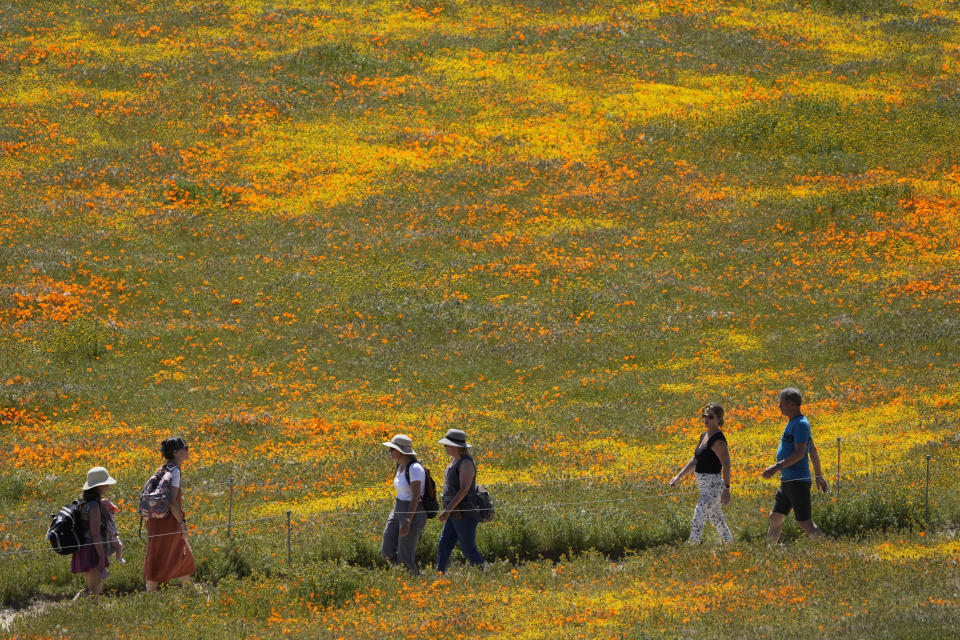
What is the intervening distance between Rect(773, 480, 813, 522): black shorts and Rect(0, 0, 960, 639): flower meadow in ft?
2.57

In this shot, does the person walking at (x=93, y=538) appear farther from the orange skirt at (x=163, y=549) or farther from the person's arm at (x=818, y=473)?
the person's arm at (x=818, y=473)

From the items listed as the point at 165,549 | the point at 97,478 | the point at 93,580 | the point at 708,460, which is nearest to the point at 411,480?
the point at 165,549

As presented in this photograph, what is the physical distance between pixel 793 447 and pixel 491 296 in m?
21.2

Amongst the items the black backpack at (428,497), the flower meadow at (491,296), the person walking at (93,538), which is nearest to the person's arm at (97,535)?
the person walking at (93,538)

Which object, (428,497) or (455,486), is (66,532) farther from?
(455,486)

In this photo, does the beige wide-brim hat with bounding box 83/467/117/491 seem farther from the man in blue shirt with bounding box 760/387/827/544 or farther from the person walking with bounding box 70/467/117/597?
the man in blue shirt with bounding box 760/387/827/544

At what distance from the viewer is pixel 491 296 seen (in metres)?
36.2

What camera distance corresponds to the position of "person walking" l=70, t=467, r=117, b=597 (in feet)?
50.3

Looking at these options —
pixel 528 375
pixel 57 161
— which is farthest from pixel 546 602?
pixel 57 161

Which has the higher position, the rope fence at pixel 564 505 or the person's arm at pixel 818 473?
the person's arm at pixel 818 473

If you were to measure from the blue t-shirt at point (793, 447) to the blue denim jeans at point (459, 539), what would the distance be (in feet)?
14.4

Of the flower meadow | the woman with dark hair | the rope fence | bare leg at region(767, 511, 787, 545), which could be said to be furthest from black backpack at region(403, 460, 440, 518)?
bare leg at region(767, 511, 787, 545)

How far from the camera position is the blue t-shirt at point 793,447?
50.9 ft

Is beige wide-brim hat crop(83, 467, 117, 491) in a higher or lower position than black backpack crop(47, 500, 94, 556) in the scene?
higher
